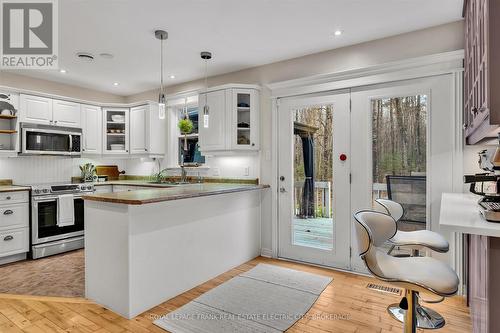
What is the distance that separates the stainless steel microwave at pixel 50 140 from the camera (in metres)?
4.18

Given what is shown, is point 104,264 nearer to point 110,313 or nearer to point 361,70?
point 110,313

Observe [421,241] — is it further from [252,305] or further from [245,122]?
[245,122]

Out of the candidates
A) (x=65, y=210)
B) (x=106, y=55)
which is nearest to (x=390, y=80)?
(x=106, y=55)

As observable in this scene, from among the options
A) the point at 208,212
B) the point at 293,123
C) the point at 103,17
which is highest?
the point at 103,17

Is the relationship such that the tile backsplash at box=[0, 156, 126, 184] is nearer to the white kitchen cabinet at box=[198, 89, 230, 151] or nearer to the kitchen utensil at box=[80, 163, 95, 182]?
the kitchen utensil at box=[80, 163, 95, 182]

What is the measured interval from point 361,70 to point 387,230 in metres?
2.06

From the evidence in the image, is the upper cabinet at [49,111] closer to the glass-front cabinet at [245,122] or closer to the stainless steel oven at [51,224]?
the stainless steel oven at [51,224]

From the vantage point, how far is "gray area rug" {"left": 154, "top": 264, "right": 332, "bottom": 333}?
7.55 feet

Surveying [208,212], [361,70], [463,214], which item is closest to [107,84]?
[208,212]

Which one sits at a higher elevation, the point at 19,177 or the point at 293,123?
the point at 293,123

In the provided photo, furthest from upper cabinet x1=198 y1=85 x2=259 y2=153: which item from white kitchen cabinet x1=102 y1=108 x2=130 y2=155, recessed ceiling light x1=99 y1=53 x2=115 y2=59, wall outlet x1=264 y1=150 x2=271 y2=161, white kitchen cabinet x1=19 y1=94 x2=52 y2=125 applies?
white kitchen cabinet x1=19 y1=94 x2=52 y2=125

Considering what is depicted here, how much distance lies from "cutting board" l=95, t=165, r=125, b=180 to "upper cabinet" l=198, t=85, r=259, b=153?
2.65 metres

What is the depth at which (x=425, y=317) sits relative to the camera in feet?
7.76

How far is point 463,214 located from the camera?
1513mm
